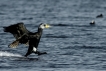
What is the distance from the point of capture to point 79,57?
19.0 metres

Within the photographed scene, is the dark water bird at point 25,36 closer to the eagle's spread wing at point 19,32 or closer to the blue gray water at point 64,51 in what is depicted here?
the eagle's spread wing at point 19,32

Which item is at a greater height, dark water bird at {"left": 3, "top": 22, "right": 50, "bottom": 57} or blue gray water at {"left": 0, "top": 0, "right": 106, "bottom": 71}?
dark water bird at {"left": 3, "top": 22, "right": 50, "bottom": 57}

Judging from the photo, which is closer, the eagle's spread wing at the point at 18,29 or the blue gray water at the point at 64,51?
the blue gray water at the point at 64,51

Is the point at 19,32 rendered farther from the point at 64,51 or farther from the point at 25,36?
the point at 64,51

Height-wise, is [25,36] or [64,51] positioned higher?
[25,36]

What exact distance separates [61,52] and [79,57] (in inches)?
52.3

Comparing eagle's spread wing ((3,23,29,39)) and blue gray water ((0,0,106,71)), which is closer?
blue gray water ((0,0,106,71))

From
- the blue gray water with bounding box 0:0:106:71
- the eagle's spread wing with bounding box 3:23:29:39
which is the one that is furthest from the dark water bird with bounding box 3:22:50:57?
the blue gray water with bounding box 0:0:106:71

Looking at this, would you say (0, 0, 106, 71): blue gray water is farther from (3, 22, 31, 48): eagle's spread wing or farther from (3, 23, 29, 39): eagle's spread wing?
(3, 23, 29, 39): eagle's spread wing

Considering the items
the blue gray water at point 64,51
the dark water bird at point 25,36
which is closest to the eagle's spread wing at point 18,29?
the dark water bird at point 25,36

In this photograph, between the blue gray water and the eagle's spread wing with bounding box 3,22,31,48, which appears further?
the eagle's spread wing with bounding box 3,22,31,48

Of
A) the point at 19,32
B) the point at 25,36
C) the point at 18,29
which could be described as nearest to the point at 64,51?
the point at 25,36

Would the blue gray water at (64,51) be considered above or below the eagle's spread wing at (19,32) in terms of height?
below

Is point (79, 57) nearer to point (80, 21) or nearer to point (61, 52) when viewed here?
point (61, 52)
